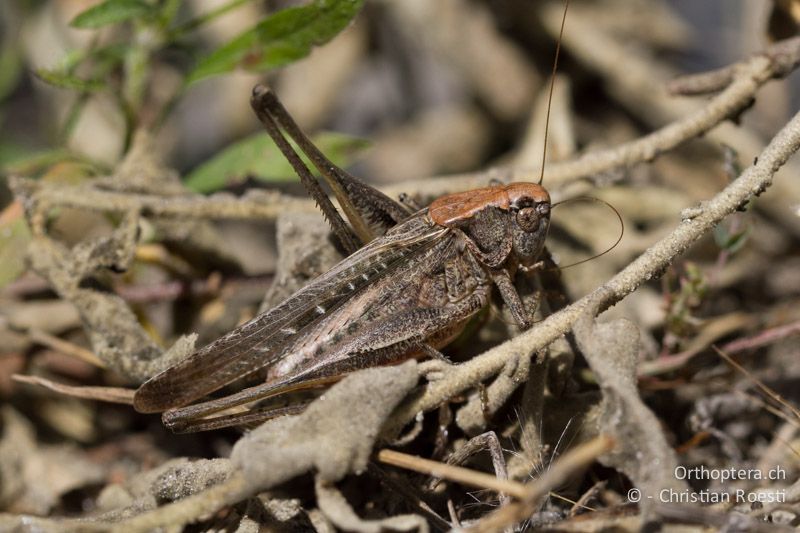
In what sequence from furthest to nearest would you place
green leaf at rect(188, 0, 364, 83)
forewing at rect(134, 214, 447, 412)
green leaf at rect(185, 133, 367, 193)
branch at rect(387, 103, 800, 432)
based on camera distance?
1. green leaf at rect(185, 133, 367, 193)
2. green leaf at rect(188, 0, 364, 83)
3. forewing at rect(134, 214, 447, 412)
4. branch at rect(387, 103, 800, 432)

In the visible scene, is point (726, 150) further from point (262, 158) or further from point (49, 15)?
point (49, 15)

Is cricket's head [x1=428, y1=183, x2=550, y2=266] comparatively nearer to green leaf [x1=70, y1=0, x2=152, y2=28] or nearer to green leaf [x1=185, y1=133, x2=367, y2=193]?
green leaf [x1=185, y1=133, x2=367, y2=193]

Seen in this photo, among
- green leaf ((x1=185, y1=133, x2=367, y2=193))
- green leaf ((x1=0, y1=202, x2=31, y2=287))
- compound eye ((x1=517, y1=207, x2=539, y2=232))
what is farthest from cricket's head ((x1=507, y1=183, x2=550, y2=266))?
green leaf ((x1=0, y1=202, x2=31, y2=287))

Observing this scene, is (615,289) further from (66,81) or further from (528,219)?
(66,81)

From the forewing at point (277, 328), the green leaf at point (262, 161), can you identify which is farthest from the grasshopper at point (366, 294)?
the green leaf at point (262, 161)

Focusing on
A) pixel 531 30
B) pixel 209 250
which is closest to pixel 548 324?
pixel 209 250

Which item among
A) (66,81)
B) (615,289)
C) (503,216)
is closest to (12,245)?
(66,81)

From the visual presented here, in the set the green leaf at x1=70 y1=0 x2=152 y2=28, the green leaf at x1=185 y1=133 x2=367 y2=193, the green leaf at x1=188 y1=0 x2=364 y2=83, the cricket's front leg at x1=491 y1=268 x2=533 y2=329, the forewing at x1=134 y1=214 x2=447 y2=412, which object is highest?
the green leaf at x1=70 y1=0 x2=152 y2=28
